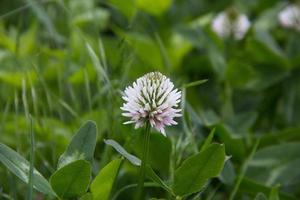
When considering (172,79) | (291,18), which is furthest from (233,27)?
(172,79)

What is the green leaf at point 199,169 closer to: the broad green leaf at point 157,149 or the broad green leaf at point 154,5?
the broad green leaf at point 157,149

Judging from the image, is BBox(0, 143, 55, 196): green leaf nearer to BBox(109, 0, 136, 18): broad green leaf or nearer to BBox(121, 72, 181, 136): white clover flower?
BBox(121, 72, 181, 136): white clover flower

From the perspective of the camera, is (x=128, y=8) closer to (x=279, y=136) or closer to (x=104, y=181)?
(x=279, y=136)

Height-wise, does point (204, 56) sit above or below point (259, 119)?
above

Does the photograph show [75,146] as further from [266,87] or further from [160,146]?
[266,87]

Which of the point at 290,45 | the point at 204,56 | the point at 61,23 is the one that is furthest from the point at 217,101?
the point at 61,23

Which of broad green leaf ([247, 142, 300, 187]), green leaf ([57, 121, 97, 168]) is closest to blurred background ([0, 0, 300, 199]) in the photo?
broad green leaf ([247, 142, 300, 187])
